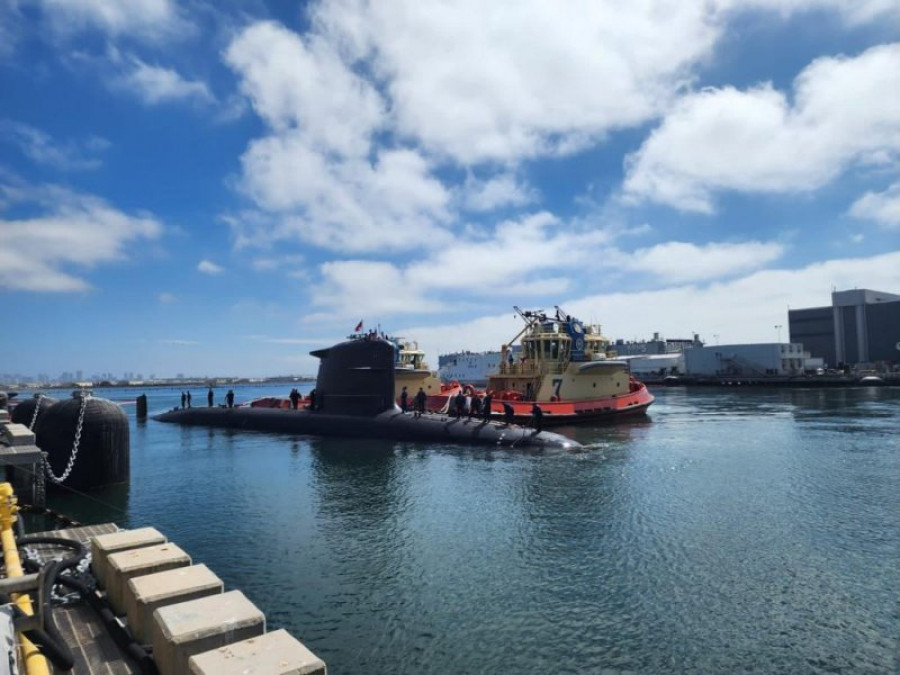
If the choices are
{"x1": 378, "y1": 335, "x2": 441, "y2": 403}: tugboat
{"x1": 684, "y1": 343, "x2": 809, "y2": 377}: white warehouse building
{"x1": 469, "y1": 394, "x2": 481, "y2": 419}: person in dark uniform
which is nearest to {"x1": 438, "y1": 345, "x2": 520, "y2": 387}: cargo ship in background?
{"x1": 684, "y1": 343, "x2": 809, "y2": 377}: white warehouse building

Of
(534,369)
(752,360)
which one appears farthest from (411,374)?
(752,360)

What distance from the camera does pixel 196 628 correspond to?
4.07 metres

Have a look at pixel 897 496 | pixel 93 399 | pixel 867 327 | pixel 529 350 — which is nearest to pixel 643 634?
pixel 897 496

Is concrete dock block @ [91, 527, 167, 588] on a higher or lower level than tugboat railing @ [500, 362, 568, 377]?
lower

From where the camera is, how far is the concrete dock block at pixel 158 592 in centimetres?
466

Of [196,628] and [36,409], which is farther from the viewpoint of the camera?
[36,409]

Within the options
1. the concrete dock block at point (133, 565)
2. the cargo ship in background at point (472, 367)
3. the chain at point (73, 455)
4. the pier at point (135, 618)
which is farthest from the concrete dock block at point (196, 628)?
the cargo ship in background at point (472, 367)

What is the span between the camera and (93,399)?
16656mm

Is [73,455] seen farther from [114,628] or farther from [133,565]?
[114,628]

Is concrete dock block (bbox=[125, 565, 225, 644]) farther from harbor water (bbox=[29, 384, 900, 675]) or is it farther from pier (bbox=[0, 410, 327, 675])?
harbor water (bbox=[29, 384, 900, 675])

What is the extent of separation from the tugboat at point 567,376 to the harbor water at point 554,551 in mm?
10410

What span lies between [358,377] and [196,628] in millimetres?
22647

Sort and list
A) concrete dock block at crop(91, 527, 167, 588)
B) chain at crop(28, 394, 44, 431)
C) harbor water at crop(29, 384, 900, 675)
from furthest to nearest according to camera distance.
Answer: chain at crop(28, 394, 44, 431), harbor water at crop(29, 384, 900, 675), concrete dock block at crop(91, 527, 167, 588)

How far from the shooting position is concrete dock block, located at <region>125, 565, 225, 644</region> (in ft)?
15.3
